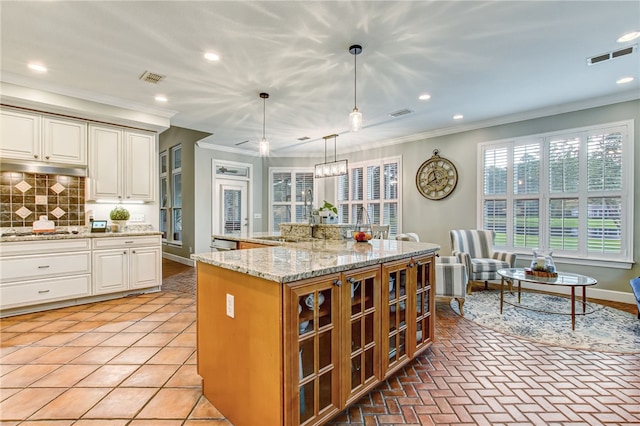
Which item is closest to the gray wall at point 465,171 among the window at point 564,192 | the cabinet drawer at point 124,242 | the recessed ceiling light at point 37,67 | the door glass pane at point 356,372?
the window at point 564,192

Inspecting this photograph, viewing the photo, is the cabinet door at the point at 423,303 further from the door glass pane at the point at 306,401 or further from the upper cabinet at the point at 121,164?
the upper cabinet at the point at 121,164

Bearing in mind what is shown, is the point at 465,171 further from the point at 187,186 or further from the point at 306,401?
the point at 187,186

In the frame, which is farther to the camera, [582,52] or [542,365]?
[582,52]

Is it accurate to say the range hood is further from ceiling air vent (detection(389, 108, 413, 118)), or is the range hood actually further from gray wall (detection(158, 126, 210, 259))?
ceiling air vent (detection(389, 108, 413, 118))

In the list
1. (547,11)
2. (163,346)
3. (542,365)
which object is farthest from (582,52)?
(163,346)

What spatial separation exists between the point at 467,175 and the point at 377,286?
→ 13.7 ft

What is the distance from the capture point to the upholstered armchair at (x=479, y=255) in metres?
4.32

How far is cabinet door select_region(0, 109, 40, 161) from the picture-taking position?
137 inches

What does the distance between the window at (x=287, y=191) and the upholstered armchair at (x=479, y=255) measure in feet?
13.1

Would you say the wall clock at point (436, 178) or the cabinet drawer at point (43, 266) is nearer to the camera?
the cabinet drawer at point (43, 266)

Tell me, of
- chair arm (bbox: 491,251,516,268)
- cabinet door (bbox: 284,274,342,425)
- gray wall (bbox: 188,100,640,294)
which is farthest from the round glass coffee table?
cabinet door (bbox: 284,274,342,425)

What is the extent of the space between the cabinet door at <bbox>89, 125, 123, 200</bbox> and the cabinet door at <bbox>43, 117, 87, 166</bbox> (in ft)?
0.32

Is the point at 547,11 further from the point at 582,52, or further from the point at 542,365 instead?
the point at 542,365

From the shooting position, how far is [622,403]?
74.6 inches
